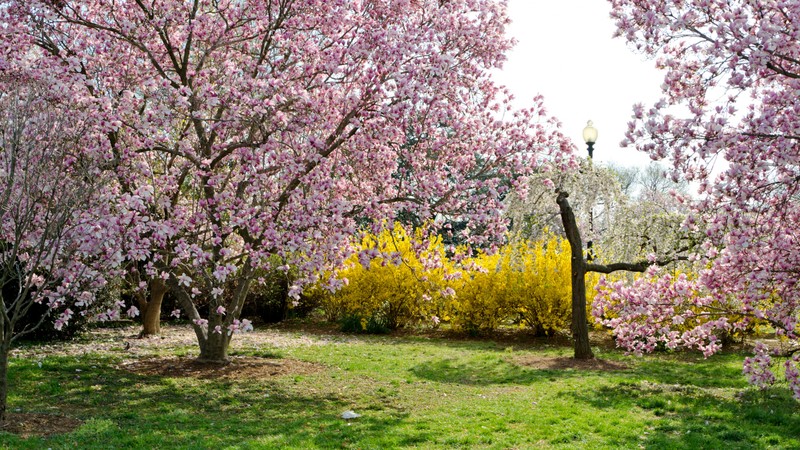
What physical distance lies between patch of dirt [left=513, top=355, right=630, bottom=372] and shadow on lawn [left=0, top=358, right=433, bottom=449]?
12.2ft

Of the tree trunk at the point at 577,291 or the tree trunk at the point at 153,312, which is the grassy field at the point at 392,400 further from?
the tree trunk at the point at 153,312

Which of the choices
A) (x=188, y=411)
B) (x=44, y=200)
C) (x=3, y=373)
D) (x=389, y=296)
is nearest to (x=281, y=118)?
(x=44, y=200)

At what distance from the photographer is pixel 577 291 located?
11.5 metres

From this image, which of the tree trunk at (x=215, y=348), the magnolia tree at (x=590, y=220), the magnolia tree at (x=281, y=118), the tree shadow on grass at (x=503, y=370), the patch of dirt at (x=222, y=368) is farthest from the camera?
the magnolia tree at (x=590, y=220)

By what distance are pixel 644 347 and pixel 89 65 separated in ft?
25.1

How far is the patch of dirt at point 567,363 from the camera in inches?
409

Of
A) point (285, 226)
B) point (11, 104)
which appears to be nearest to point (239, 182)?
point (285, 226)

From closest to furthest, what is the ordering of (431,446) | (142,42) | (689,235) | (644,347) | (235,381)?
(431,446) < (644,347) < (142,42) < (235,381) < (689,235)

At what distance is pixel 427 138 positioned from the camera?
932 cm

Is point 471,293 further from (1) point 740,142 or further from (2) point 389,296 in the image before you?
(1) point 740,142

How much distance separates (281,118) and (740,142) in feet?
15.4

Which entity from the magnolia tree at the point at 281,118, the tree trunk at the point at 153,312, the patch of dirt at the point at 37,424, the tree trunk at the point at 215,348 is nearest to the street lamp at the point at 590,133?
the magnolia tree at the point at 281,118

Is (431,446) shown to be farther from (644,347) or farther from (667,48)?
(667,48)

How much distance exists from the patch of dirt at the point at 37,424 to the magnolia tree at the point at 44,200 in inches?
7.2
